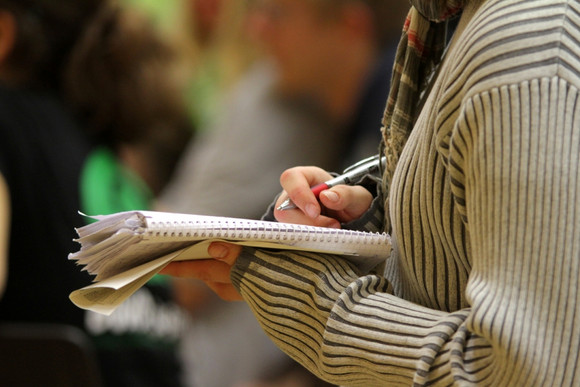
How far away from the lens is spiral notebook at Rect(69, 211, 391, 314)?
839mm

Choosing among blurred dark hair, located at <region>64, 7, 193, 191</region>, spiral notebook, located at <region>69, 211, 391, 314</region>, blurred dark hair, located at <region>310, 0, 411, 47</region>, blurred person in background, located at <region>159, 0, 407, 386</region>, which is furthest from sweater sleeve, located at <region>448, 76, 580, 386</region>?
blurred dark hair, located at <region>310, 0, 411, 47</region>

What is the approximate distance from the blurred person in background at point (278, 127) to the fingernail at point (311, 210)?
1666 mm

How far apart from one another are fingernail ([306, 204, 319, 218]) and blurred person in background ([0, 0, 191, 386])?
1165mm

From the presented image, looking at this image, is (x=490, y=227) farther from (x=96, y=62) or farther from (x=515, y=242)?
(x=96, y=62)

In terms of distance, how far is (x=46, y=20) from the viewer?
2.31 meters

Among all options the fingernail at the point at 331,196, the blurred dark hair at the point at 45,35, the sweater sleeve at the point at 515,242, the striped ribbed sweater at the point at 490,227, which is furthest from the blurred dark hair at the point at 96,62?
the sweater sleeve at the point at 515,242

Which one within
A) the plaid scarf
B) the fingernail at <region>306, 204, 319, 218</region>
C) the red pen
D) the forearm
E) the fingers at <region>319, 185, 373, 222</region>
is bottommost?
the forearm

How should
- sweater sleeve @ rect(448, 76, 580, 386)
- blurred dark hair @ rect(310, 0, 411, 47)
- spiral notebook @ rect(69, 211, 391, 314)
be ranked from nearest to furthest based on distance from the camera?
sweater sleeve @ rect(448, 76, 580, 386) → spiral notebook @ rect(69, 211, 391, 314) → blurred dark hair @ rect(310, 0, 411, 47)

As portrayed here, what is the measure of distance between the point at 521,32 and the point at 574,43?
0.04 meters

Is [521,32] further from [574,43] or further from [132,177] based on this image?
[132,177]

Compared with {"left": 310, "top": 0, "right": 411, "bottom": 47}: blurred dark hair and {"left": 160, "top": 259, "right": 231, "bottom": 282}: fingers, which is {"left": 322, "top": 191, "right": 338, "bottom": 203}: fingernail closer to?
{"left": 160, "top": 259, "right": 231, "bottom": 282}: fingers

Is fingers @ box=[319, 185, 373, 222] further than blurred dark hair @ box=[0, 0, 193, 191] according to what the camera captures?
No

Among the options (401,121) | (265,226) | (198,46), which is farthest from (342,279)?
(198,46)

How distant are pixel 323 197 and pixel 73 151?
138 cm
